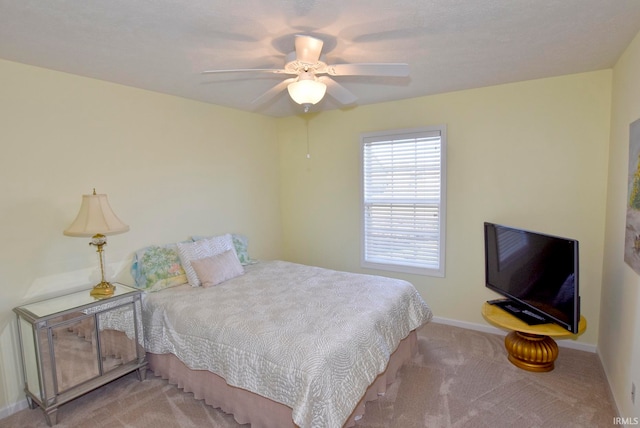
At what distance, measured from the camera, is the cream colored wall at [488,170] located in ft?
9.87

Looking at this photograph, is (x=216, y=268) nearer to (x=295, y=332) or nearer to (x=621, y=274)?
(x=295, y=332)

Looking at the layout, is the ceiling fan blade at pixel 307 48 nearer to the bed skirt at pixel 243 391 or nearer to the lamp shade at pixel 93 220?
the lamp shade at pixel 93 220

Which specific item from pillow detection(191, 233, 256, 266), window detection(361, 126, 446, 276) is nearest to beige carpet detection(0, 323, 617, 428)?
window detection(361, 126, 446, 276)

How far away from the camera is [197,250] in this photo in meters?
3.29

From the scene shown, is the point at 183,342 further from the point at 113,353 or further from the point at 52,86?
the point at 52,86

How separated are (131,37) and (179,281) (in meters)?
1.99

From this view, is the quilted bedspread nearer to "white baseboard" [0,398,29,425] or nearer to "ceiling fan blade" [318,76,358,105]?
"white baseboard" [0,398,29,425]

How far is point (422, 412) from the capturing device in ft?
7.76

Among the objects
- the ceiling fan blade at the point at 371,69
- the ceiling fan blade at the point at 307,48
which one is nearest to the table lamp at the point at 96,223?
the ceiling fan blade at the point at 307,48

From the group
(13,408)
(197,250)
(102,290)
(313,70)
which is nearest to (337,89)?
(313,70)

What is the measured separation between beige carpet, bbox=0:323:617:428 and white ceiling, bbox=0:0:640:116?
8.09ft

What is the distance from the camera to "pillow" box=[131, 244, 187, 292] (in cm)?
303

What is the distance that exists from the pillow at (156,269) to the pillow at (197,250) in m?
0.08

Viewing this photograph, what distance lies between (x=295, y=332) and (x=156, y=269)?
1.63 meters
